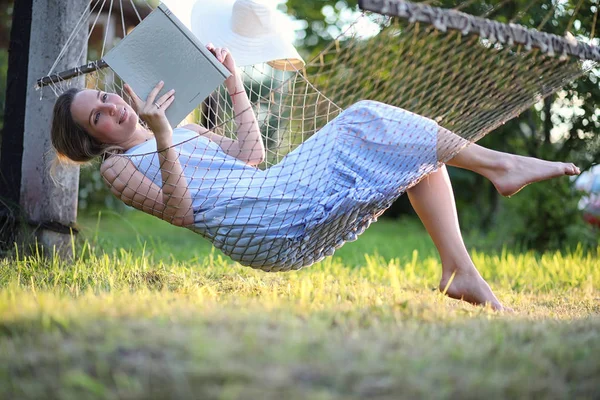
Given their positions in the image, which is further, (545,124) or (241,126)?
(545,124)

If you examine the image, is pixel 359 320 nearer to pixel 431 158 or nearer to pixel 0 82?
pixel 431 158

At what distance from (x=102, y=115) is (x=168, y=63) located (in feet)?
0.97

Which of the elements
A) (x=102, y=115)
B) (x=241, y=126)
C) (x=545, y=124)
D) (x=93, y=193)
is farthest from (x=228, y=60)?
(x=93, y=193)

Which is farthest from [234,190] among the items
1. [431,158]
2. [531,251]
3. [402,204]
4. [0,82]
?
[402,204]

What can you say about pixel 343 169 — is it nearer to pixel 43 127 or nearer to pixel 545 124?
pixel 43 127

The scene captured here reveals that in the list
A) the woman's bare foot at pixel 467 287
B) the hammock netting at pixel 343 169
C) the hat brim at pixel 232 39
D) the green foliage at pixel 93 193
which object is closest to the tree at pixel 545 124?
the hammock netting at pixel 343 169

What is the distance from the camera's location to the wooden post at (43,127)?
107 inches

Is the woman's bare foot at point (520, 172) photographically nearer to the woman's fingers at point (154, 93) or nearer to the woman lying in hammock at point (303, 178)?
the woman lying in hammock at point (303, 178)

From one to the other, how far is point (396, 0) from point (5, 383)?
48.3 inches

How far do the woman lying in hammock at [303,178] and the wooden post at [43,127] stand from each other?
0.45 metres

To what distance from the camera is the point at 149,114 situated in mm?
2031

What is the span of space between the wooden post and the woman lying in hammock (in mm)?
448

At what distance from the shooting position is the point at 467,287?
2.21 m

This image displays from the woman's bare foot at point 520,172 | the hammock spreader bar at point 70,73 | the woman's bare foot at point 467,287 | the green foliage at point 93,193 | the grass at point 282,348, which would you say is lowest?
the green foliage at point 93,193
